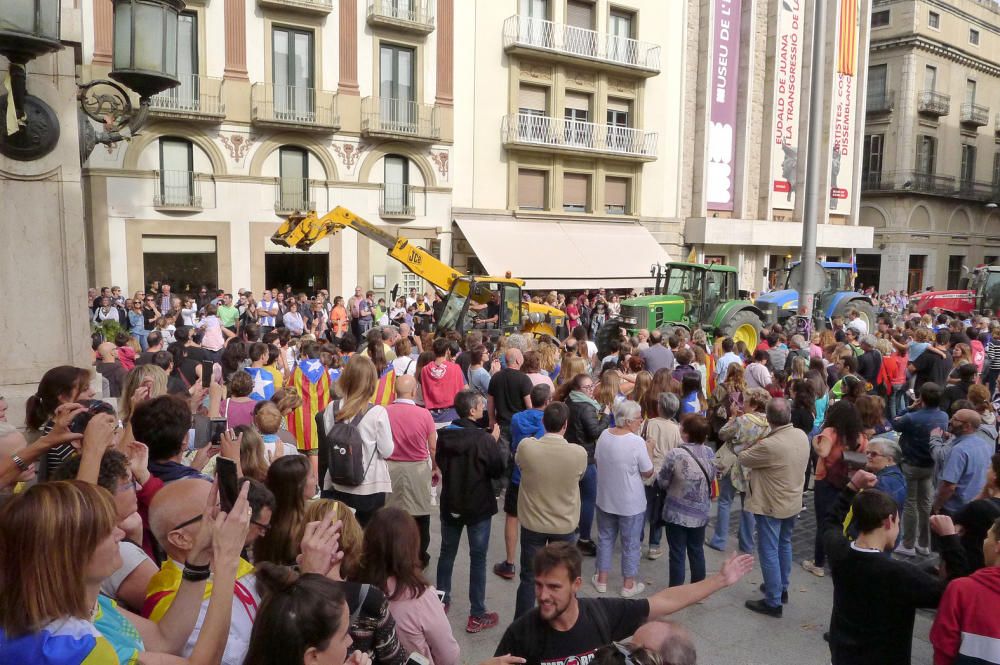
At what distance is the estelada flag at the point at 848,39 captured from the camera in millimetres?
30484

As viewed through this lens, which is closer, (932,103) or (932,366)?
(932,366)

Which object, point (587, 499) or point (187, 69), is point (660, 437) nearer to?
point (587, 499)

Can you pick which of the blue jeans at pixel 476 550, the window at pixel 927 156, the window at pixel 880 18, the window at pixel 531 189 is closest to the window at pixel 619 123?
the window at pixel 531 189

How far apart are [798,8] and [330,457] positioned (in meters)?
31.0

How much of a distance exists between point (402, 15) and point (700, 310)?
1264cm

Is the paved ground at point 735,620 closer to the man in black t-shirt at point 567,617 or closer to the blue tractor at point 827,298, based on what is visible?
the man in black t-shirt at point 567,617

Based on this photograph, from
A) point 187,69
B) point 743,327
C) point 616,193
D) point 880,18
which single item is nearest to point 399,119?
point 187,69

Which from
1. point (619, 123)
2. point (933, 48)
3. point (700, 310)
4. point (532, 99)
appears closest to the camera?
point (700, 310)

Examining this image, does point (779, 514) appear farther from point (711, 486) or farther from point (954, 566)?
point (954, 566)

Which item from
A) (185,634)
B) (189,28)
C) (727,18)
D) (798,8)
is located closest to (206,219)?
(189,28)

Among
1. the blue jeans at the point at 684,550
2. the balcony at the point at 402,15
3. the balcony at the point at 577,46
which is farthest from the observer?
the balcony at the point at 577,46

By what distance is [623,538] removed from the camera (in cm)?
544

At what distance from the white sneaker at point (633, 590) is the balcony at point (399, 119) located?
57.2 ft

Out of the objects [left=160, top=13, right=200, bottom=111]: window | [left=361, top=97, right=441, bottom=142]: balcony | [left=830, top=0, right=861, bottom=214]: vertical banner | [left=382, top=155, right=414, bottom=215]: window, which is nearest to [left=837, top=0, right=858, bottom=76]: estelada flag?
[left=830, top=0, right=861, bottom=214]: vertical banner
